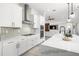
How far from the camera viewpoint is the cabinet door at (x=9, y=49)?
2.22 meters

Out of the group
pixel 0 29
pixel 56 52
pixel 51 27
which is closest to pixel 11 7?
pixel 0 29

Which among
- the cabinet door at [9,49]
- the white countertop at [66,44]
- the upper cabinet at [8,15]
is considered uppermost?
the upper cabinet at [8,15]

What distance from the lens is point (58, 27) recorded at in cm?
282

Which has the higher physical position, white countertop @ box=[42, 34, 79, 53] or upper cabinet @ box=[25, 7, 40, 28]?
upper cabinet @ box=[25, 7, 40, 28]

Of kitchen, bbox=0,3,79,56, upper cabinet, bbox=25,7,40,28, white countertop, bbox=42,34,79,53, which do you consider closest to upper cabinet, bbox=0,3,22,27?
kitchen, bbox=0,3,79,56

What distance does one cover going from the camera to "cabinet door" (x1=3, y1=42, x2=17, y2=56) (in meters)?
2.22

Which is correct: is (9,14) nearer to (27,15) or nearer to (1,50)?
(1,50)

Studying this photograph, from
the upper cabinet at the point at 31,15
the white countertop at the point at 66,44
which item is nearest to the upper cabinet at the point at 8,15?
the white countertop at the point at 66,44

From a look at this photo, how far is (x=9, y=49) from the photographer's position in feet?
7.75

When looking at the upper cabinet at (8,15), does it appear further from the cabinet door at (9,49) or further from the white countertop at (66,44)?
the white countertop at (66,44)

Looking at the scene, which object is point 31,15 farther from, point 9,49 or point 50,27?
point 9,49

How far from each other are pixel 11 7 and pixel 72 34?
67.3 inches

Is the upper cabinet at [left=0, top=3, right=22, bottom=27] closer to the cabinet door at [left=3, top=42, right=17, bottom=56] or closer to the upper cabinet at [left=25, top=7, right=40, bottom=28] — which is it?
the cabinet door at [left=3, top=42, right=17, bottom=56]

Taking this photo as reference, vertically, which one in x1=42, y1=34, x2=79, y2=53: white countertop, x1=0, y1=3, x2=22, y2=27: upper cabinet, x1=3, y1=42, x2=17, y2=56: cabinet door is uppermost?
x1=0, y1=3, x2=22, y2=27: upper cabinet
